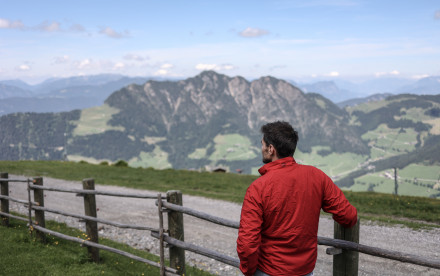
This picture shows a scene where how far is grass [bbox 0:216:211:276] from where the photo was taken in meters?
10.0

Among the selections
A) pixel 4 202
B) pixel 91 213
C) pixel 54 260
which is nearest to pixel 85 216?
pixel 91 213

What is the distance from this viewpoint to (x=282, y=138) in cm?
434

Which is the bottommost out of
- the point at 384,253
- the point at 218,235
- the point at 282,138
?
the point at 218,235

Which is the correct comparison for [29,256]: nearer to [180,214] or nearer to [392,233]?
[180,214]

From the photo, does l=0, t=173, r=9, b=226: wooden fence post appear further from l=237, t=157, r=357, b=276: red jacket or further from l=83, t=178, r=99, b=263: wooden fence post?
l=237, t=157, r=357, b=276: red jacket

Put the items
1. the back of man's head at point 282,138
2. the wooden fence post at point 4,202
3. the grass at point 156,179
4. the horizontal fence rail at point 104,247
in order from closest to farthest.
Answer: the back of man's head at point 282,138, the horizontal fence rail at point 104,247, the wooden fence post at point 4,202, the grass at point 156,179

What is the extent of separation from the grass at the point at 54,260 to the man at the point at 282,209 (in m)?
7.16

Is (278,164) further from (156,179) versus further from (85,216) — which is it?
(156,179)

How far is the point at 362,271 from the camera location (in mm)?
11000

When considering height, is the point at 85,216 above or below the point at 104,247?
above

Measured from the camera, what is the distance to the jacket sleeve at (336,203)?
4496 millimetres

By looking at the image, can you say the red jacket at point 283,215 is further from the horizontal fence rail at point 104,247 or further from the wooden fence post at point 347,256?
the horizontal fence rail at point 104,247

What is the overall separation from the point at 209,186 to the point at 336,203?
88.1ft

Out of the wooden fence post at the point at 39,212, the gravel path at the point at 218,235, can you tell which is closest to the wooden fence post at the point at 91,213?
the wooden fence post at the point at 39,212
